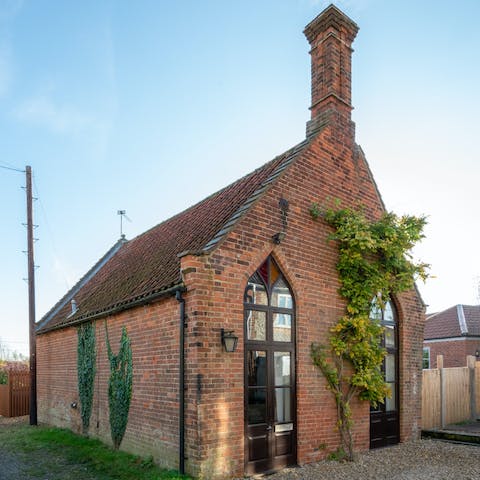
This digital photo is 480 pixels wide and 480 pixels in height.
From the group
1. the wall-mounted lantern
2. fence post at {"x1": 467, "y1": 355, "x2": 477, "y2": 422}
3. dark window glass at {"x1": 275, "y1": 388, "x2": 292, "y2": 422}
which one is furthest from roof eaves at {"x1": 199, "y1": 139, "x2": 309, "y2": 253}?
fence post at {"x1": 467, "y1": 355, "x2": 477, "y2": 422}

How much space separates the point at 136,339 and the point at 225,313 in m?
2.67

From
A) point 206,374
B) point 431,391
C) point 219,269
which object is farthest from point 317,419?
point 431,391

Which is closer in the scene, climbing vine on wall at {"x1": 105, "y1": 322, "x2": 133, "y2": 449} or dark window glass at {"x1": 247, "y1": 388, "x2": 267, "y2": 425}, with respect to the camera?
dark window glass at {"x1": 247, "y1": 388, "x2": 267, "y2": 425}

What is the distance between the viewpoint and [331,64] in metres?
11.6

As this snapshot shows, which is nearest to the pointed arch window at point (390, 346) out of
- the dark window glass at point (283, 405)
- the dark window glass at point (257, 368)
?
the dark window glass at point (283, 405)

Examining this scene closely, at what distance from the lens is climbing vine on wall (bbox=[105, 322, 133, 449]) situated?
10.3 m

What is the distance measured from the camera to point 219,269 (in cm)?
832

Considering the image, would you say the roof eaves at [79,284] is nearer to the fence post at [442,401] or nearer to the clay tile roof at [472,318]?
the fence post at [442,401]

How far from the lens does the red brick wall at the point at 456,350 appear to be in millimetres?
26469

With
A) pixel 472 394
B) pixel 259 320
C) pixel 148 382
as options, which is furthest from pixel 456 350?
pixel 148 382

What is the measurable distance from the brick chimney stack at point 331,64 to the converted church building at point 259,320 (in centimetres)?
3

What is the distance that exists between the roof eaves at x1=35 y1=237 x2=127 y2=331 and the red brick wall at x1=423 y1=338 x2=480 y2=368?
18892 millimetres

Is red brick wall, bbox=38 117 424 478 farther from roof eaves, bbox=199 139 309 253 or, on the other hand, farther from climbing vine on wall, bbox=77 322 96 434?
climbing vine on wall, bbox=77 322 96 434

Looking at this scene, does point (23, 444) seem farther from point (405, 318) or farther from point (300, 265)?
point (405, 318)
